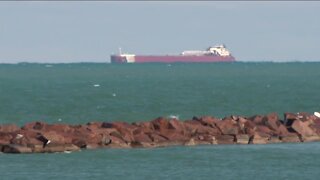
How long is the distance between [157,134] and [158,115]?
17003mm

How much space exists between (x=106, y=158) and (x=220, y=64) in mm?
158217

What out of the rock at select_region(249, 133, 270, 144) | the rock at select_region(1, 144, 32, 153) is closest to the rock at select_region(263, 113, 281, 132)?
the rock at select_region(249, 133, 270, 144)

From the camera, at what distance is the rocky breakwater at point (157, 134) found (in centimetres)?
4431

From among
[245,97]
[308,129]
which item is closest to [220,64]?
[245,97]

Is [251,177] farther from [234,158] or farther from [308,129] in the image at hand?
[308,129]

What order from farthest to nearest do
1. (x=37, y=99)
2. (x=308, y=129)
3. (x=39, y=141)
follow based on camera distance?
(x=37, y=99) → (x=308, y=129) → (x=39, y=141)

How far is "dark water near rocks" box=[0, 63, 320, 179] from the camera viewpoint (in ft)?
128

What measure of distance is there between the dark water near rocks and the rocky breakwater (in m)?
1.00

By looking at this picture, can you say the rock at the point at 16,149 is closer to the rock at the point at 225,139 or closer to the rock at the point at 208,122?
the rock at the point at 225,139

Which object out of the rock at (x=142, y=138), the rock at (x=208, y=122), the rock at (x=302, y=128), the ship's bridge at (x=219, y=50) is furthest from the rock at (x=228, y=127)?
the ship's bridge at (x=219, y=50)

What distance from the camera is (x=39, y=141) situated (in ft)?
145

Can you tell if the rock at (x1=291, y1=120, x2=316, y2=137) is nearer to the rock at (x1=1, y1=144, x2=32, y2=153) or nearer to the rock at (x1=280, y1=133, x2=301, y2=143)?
the rock at (x1=280, y1=133, x2=301, y2=143)

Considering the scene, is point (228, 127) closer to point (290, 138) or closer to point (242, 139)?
point (242, 139)

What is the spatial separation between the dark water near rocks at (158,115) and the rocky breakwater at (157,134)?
1.00 metres
